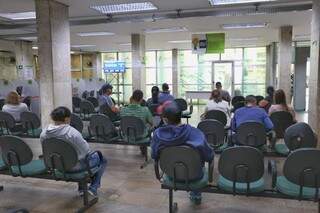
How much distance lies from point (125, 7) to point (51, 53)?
1.90 metres

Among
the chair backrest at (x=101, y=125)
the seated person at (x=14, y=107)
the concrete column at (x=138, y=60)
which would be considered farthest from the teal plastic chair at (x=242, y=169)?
the concrete column at (x=138, y=60)

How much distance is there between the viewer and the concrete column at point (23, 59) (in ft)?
39.4

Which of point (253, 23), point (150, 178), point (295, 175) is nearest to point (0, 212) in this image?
point (150, 178)

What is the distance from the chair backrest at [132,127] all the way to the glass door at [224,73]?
11.7 m

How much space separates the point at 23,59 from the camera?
12.1 metres

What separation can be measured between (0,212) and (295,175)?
298 cm

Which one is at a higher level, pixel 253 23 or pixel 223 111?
pixel 253 23

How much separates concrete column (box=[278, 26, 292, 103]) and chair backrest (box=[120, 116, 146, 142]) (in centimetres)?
617

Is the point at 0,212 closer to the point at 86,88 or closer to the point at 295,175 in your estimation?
the point at 295,175

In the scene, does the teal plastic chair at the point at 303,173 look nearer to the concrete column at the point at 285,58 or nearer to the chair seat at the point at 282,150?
the chair seat at the point at 282,150

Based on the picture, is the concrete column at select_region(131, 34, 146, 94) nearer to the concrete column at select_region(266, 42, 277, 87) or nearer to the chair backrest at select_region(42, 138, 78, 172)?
the concrete column at select_region(266, 42, 277, 87)

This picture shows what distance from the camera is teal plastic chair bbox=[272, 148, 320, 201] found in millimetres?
2412

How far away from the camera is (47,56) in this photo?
5621 millimetres

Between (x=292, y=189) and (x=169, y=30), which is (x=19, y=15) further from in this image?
(x=292, y=189)
